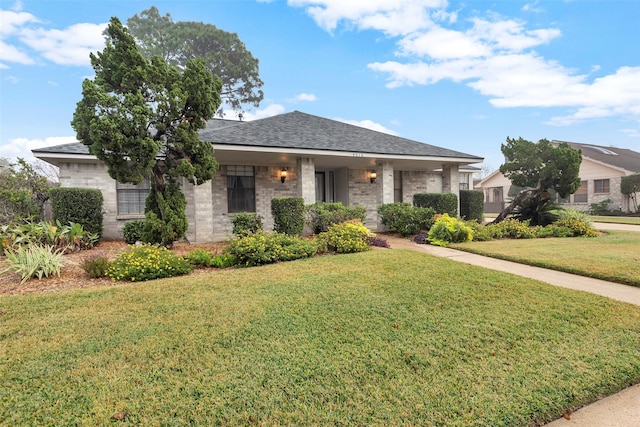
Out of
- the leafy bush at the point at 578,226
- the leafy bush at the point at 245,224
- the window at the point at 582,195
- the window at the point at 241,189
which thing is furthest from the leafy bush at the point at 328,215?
the window at the point at 582,195

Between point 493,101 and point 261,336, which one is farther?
point 493,101

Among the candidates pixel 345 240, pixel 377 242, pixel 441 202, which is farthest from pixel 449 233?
pixel 345 240

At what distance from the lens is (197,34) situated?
23.6 m

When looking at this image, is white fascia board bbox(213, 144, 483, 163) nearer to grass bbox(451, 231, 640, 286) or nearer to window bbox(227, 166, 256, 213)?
window bbox(227, 166, 256, 213)

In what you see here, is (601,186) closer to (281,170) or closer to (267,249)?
(281,170)

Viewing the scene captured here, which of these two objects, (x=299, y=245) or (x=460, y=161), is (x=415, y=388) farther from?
(x=460, y=161)

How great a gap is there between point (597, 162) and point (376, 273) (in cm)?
2784

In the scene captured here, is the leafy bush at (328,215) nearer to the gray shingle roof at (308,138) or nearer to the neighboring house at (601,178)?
the gray shingle roof at (308,138)

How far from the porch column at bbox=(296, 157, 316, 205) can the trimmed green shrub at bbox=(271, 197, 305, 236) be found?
1365 millimetres

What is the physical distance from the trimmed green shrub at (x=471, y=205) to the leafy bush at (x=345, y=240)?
7674 millimetres

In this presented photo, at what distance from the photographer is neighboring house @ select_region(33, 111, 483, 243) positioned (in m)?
9.37

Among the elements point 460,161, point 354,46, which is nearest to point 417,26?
point 354,46

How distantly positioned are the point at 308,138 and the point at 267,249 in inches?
221

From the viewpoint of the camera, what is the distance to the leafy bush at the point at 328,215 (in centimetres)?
962
